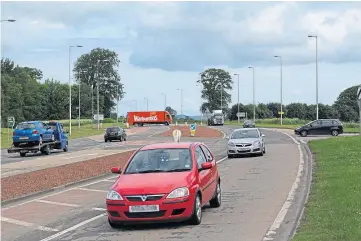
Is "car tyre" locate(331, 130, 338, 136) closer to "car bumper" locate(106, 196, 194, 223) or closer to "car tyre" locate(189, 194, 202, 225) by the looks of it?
"car tyre" locate(189, 194, 202, 225)

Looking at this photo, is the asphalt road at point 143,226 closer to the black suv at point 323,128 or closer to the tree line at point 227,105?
the black suv at point 323,128

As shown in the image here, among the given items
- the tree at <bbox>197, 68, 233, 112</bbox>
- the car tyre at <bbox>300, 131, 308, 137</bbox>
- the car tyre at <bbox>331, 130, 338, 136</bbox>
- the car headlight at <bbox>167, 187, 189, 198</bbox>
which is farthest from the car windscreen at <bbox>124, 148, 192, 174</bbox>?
the tree at <bbox>197, 68, 233, 112</bbox>

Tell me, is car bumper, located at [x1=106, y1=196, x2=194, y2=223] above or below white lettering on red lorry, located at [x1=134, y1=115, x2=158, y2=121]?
below

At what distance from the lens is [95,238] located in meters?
9.85

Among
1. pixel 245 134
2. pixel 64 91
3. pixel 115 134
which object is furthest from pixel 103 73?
pixel 245 134

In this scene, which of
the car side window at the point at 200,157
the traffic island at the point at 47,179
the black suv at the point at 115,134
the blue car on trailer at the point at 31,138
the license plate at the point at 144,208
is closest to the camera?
the license plate at the point at 144,208

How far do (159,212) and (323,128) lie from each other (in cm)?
4618

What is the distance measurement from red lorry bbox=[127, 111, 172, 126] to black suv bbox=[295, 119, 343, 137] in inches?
2872

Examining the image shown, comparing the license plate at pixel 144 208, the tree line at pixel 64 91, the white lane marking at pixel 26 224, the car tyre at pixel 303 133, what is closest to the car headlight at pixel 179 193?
the license plate at pixel 144 208

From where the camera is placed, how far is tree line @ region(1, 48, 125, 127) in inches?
4914

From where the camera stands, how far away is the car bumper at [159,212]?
9.94 m

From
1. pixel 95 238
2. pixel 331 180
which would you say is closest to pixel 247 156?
pixel 331 180

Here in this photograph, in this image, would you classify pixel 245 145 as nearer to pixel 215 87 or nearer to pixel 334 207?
pixel 334 207

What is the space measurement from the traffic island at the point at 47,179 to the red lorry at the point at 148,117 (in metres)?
100
